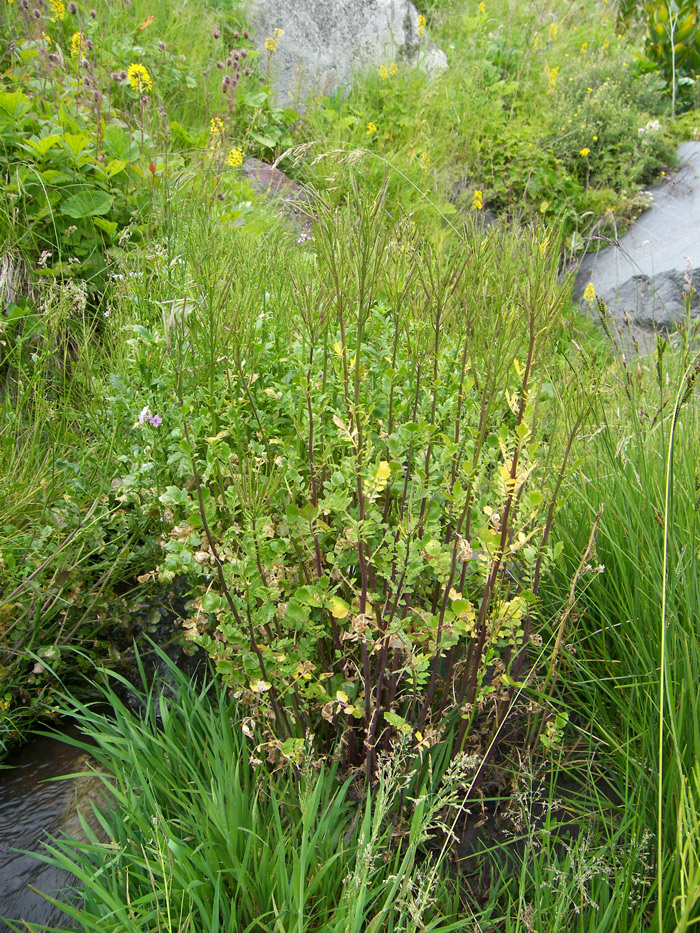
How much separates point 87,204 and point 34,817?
265 cm

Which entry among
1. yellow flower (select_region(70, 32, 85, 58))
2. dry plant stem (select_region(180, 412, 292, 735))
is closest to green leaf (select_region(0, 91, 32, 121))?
yellow flower (select_region(70, 32, 85, 58))

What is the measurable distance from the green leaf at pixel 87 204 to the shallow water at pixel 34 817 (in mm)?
2365

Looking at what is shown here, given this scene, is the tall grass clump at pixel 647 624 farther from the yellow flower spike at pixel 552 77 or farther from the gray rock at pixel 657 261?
the yellow flower spike at pixel 552 77

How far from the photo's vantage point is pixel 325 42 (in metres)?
6.80

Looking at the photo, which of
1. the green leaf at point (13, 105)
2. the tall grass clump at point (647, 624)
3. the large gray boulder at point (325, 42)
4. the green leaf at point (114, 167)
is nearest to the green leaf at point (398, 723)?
the tall grass clump at point (647, 624)

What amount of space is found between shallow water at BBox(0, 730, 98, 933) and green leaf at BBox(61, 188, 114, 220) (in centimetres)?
236

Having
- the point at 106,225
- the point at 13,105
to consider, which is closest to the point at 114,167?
the point at 106,225

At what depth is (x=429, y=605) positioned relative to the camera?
65.5 inches

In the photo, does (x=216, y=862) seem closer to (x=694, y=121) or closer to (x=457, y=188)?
(x=457, y=188)

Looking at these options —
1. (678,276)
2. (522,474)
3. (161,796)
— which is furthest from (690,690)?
(678,276)

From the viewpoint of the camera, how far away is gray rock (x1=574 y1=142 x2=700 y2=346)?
521 cm

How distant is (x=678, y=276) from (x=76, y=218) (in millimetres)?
4218

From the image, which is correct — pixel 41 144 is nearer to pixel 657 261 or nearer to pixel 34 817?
pixel 34 817

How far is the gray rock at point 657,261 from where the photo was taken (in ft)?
17.1
